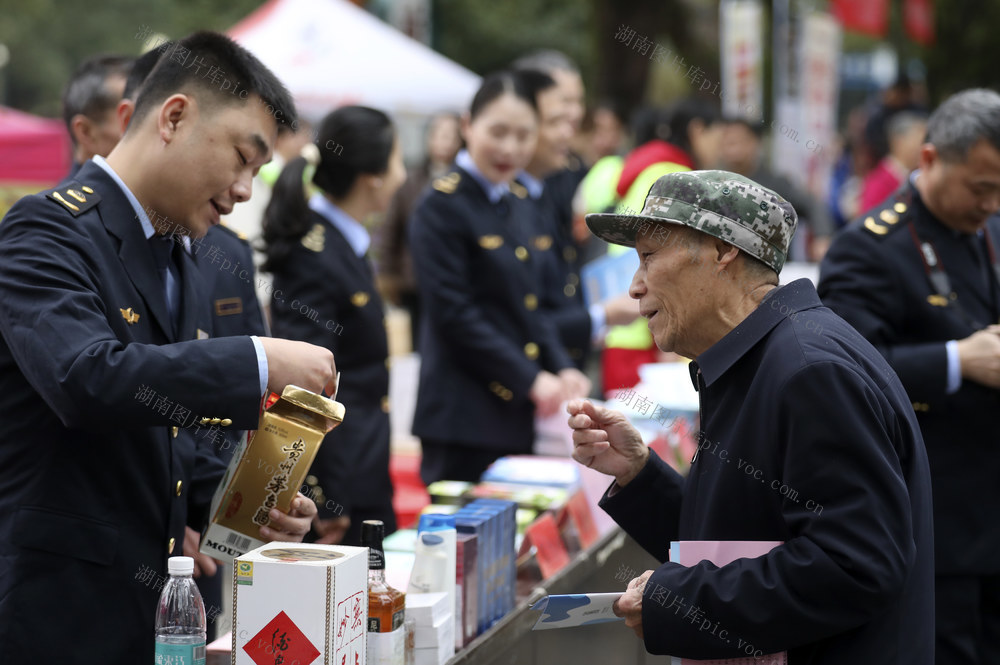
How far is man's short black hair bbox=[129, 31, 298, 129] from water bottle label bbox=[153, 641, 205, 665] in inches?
40.5

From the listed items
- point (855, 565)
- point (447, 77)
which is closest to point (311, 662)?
point (855, 565)

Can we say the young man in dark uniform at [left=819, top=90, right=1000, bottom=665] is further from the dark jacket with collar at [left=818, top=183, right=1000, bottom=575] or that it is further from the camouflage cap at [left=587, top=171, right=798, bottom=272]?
the camouflage cap at [left=587, top=171, right=798, bottom=272]

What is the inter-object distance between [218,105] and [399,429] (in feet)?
15.2

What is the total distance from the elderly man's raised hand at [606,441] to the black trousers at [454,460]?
2.21 meters

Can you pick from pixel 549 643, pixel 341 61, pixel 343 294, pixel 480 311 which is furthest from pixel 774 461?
pixel 341 61

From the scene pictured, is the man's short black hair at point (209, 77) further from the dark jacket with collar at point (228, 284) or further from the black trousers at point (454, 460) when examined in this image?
the black trousers at point (454, 460)

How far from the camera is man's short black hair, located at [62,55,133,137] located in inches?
147

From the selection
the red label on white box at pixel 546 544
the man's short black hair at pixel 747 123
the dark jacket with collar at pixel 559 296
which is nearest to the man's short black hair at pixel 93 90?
the dark jacket with collar at pixel 559 296

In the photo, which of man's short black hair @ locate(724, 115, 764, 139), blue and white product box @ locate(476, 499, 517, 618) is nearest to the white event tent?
man's short black hair @ locate(724, 115, 764, 139)

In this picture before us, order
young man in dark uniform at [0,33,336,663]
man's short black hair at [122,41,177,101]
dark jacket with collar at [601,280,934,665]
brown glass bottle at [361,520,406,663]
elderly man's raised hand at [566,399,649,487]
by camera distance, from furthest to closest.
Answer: man's short black hair at [122,41,177,101] < elderly man's raised hand at [566,399,649,487] < brown glass bottle at [361,520,406,663] < young man in dark uniform at [0,33,336,663] < dark jacket with collar at [601,280,934,665]

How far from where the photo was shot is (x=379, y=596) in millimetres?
2137

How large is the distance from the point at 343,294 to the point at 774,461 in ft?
6.99

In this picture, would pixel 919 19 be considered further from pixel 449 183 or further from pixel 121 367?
pixel 121 367

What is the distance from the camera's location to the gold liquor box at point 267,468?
6.63 feet
